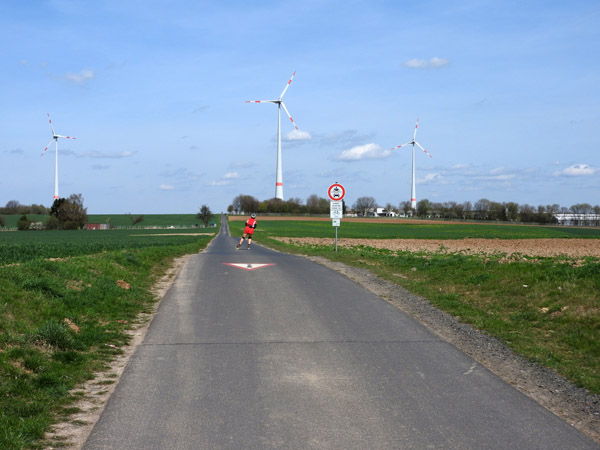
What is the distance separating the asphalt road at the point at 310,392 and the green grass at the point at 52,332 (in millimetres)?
610

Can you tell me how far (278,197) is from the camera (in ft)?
396

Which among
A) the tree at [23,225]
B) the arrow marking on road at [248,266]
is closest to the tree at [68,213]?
the tree at [23,225]

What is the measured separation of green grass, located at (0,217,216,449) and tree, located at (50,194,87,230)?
97.5 metres

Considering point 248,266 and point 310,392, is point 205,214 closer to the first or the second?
point 248,266

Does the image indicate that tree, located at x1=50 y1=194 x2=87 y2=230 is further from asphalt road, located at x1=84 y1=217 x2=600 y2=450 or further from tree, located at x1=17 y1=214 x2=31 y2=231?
asphalt road, located at x1=84 y1=217 x2=600 y2=450

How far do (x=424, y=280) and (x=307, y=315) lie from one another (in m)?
6.99

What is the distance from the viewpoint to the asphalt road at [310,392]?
5027mm

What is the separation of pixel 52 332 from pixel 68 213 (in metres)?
108

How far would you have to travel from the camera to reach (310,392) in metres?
6.30

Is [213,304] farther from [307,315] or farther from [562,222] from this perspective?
[562,222]

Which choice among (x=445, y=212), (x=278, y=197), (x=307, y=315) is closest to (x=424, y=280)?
(x=307, y=315)

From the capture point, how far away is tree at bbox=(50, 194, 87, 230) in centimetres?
10675

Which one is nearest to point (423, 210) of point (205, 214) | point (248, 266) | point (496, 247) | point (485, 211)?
point (485, 211)

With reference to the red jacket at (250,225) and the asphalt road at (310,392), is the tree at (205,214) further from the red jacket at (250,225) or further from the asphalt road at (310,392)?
the asphalt road at (310,392)
